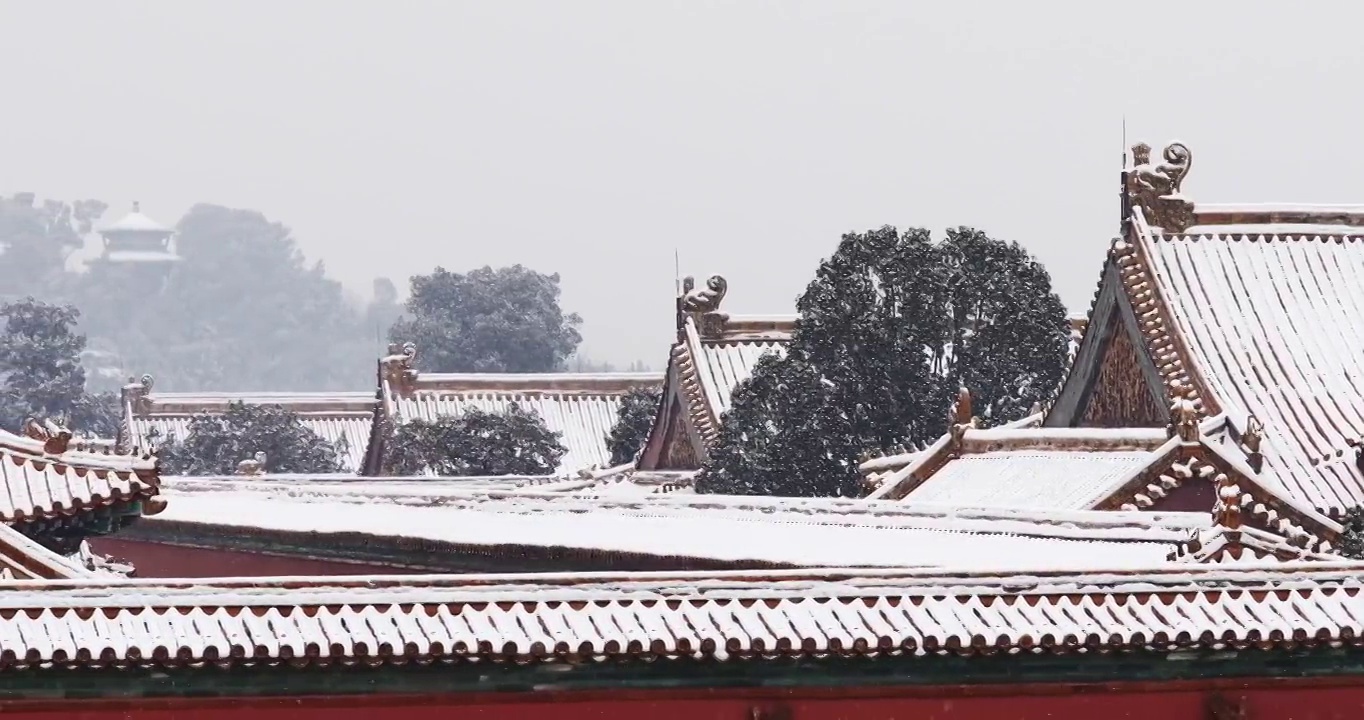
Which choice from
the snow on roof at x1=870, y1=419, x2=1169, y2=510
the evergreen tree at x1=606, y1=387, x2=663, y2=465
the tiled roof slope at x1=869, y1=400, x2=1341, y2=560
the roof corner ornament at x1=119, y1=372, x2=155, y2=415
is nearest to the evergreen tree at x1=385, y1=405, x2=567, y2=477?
the evergreen tree at x1=606, y1=387, x2=663, y2=465

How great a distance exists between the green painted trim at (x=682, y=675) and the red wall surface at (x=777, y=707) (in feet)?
0.20

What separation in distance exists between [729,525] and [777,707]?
9.65 m

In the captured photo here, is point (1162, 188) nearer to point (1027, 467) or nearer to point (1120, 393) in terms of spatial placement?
point (1120, 393)

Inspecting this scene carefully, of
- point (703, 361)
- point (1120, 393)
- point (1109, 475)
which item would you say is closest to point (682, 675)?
point (1109, 475)

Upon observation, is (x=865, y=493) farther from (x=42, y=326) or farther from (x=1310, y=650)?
(x=42, y=326)

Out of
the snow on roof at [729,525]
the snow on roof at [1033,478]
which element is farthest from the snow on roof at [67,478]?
the snow on roof at [1033,478]

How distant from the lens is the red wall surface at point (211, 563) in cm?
2681

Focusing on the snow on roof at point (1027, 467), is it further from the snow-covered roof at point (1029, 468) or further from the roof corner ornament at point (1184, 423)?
the roof corner ornament at point (1184, 423)

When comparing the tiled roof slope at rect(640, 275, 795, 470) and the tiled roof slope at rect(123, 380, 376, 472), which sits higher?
the tiled roof slope at rect(640, 275, 795, 470)

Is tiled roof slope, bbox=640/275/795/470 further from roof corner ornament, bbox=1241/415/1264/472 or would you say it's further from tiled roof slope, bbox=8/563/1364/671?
tiled roof slope, bbox=8/563/1364/671

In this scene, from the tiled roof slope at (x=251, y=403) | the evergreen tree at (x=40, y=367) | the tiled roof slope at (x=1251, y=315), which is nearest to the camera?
the tiled roof slope at (x=1251, y=315)

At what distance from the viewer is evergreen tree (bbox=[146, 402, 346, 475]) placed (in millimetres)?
67875

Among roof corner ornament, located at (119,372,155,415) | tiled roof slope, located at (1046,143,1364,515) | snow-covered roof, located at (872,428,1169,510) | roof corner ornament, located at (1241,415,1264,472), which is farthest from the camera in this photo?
roof corner ornament, located at (119,372,155,415)

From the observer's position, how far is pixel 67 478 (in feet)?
64.0
